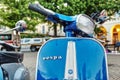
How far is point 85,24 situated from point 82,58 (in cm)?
29

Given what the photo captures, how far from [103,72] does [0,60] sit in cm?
88

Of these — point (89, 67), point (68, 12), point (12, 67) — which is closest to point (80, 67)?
point (89, 67)

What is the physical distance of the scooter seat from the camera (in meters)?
3.13

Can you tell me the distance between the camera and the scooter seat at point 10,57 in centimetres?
313

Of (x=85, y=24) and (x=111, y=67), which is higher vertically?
(x=85, y=24)

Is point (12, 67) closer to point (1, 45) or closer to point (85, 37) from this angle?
point (1, 45)

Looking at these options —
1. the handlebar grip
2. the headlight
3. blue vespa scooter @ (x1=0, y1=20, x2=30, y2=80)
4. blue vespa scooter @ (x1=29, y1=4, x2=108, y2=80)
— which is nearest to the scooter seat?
blue vespa scooter @ (x1=0, y1=20, x2=30, y2=80)

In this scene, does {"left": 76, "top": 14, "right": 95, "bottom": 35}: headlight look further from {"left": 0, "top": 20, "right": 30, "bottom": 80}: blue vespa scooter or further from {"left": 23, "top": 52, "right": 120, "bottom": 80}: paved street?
{"left": 23, "top": 52, "right": 120, "bottom": 80}: paved street

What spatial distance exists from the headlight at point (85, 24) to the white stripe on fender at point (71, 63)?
6.0 inches

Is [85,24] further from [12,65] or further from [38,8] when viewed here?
[12,65]

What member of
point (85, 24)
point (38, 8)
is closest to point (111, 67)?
point (85, 24)

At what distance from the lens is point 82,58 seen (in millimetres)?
3129

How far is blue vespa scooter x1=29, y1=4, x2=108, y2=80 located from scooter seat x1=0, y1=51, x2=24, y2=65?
0.86 feet

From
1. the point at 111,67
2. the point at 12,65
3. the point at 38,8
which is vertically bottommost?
the point at 111,67
